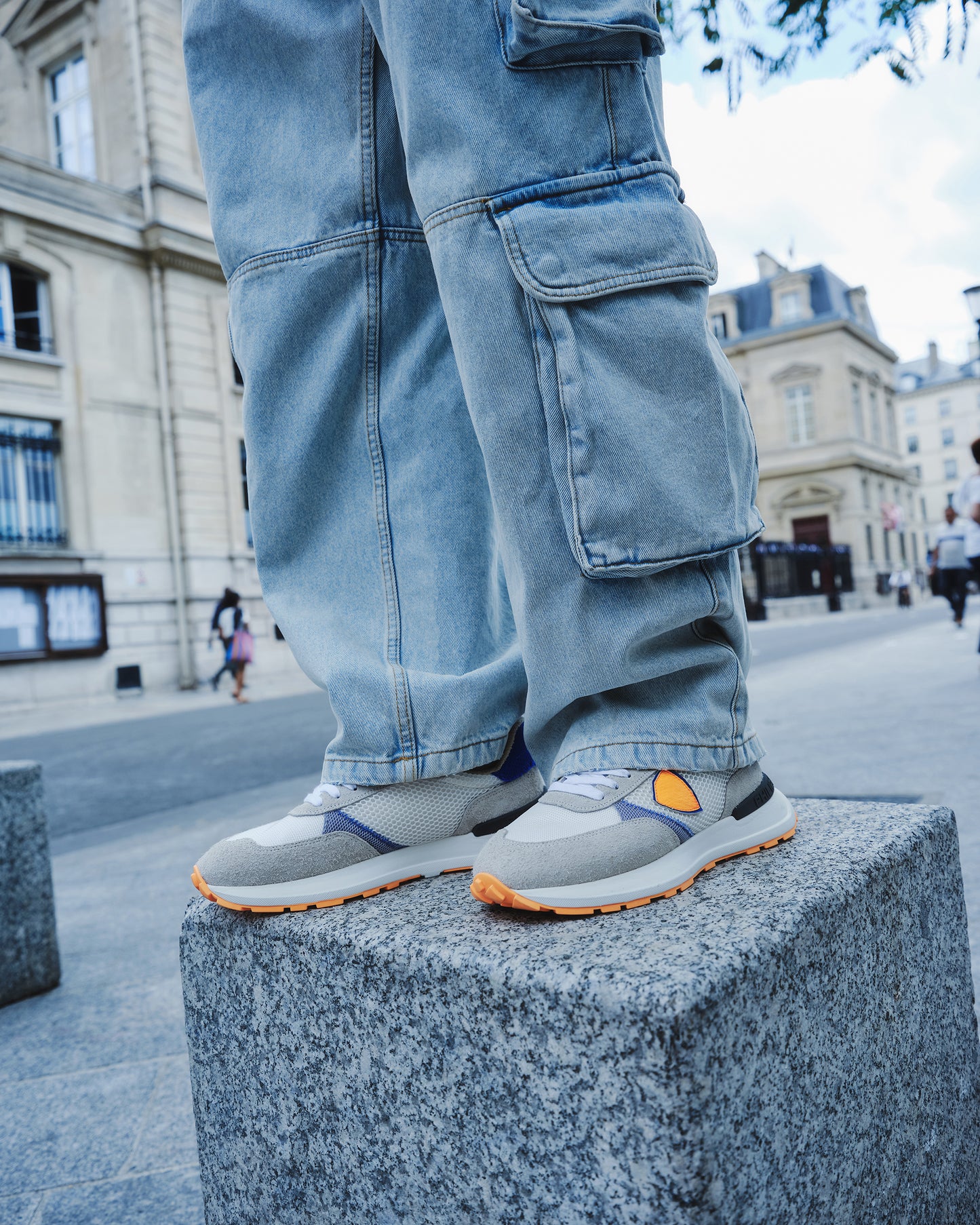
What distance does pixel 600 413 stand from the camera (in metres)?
0.89

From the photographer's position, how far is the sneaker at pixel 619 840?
0.83m

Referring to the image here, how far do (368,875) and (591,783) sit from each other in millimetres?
272

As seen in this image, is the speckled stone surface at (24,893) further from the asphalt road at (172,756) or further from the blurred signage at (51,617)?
the blurred signage at (51,617)

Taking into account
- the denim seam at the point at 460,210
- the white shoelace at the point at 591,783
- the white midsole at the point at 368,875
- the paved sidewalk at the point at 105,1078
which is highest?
the denim seam at the point at 460,210

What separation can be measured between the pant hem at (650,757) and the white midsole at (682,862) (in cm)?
6

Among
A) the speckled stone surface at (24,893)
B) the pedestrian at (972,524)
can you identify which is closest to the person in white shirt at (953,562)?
the pedestrian at (972,524)

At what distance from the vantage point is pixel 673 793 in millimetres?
914

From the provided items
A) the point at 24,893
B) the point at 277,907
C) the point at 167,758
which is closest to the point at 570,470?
the point at 277,907

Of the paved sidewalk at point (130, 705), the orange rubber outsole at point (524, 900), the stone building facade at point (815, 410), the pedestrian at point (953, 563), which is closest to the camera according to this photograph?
the orange rubber outsole at point (524, 900)

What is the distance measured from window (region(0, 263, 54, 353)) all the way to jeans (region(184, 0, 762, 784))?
1359cm

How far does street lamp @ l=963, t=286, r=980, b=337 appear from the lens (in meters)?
7.29

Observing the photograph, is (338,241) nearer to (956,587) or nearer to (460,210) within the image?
(460,210)

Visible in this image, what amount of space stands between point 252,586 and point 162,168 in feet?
21.5

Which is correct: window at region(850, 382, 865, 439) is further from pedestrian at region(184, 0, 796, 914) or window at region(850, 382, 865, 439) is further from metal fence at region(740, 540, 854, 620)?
pedestrian at region(184, 0, 796, 914)
